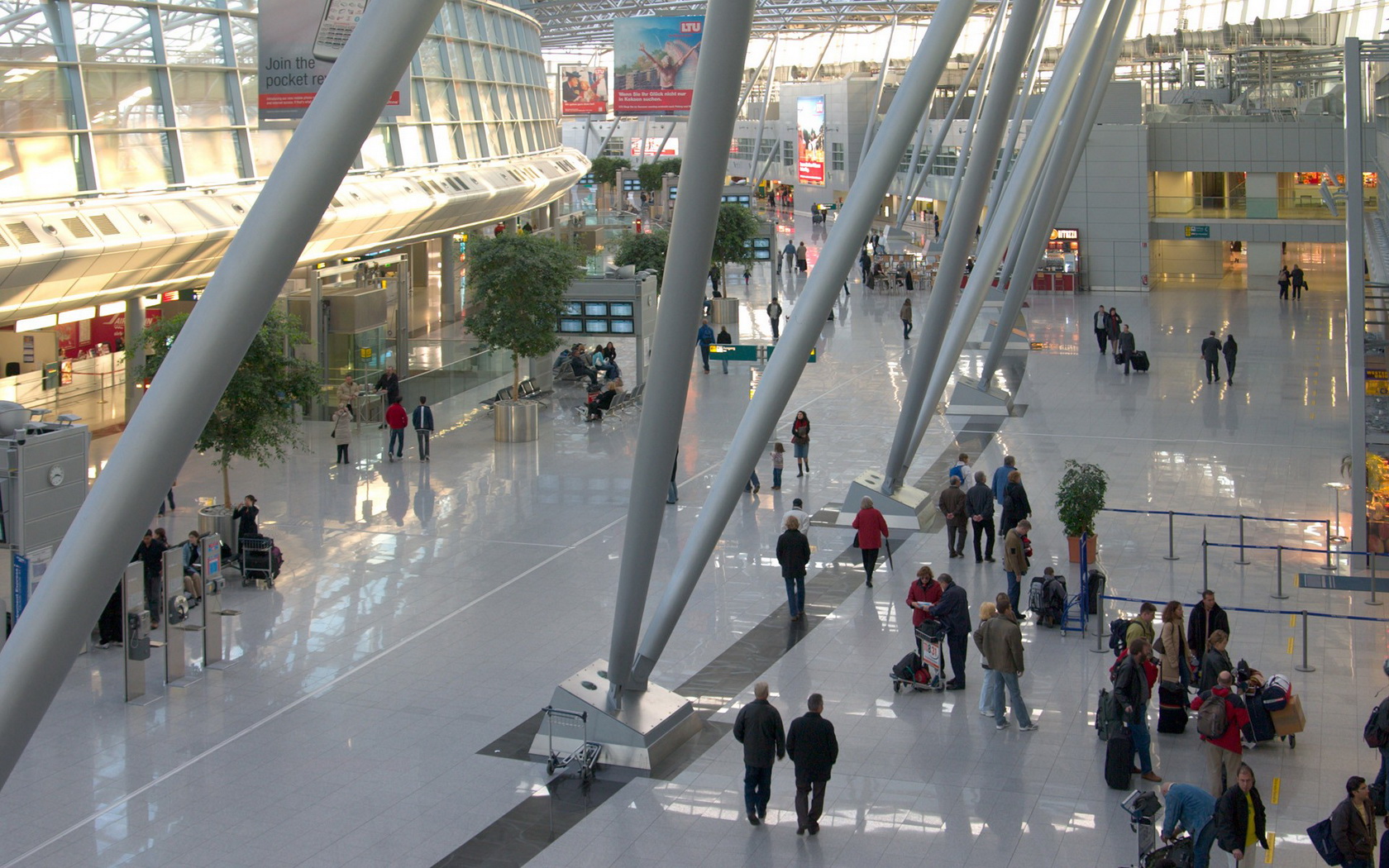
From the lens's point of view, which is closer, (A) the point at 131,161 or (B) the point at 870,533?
Result: (B) the point at 870,533

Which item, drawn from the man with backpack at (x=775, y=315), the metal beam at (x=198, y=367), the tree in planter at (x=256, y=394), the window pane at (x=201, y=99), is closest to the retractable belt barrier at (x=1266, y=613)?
the metal beam at (x=198, y=367)

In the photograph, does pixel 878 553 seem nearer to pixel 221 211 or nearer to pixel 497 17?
pixel 221 211

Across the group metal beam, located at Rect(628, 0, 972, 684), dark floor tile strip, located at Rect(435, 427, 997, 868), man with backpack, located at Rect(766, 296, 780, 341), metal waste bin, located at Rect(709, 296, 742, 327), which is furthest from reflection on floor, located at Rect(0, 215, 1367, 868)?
metal waste bin, located at Rect(709, 296, 742, 327)

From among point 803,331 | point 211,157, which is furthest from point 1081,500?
point 211,157

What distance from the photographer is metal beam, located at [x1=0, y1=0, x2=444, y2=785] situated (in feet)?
18.9

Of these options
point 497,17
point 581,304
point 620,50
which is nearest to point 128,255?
point 581,304

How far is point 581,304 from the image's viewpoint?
3212 cm

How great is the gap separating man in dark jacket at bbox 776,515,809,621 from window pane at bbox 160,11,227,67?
18951 mm

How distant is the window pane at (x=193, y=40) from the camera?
28016 millimetres

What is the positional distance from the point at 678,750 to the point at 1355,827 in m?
5.52

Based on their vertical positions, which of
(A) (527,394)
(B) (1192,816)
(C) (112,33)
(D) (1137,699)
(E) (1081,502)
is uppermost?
(C) (112,33)

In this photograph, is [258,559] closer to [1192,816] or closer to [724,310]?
[1192,816]

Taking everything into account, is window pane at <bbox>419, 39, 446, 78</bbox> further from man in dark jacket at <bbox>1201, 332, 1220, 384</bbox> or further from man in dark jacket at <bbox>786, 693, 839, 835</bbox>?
man in dark jacket at <bbox>786, 693, 839, 835</bbox>

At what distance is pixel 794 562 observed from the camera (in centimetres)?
1548
